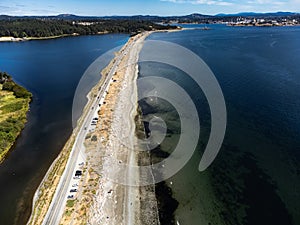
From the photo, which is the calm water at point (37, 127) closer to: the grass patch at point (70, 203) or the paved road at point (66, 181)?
the paved road at point (66, 181)

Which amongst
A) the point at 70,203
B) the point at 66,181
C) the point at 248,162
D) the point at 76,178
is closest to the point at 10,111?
the point at 66,181

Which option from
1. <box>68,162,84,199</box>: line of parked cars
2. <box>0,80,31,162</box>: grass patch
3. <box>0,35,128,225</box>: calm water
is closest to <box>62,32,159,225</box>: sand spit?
<box>68,162,84,199</box>: line of parked cars

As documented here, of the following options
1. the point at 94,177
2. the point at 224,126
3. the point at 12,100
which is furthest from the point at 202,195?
the point at 12,100

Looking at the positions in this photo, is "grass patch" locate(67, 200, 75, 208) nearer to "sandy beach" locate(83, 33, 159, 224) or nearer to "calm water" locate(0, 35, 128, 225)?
"sandy beach" locate(83, 33, 159, 224)

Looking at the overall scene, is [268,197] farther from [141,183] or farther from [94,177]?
[94,177]

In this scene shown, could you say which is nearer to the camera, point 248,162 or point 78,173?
point 78,173

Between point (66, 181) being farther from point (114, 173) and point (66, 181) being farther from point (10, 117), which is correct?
point (10, 117)
